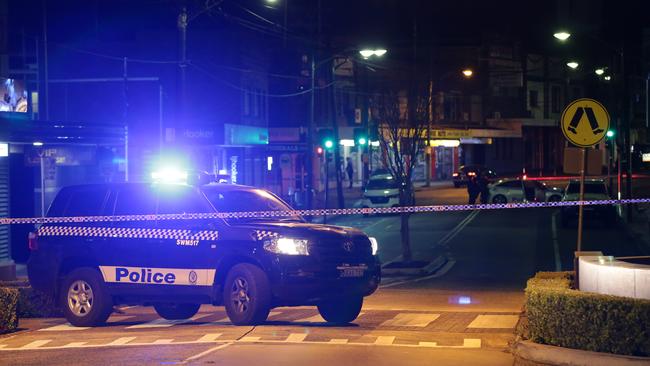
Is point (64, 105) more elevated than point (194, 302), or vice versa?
point (64, 105)

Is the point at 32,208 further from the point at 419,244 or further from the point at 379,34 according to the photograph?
the point at 379,34

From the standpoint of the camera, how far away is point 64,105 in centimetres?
4944

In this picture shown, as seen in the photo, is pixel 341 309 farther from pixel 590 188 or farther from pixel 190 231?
pixel 590 188

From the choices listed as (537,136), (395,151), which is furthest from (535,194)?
(537,136)

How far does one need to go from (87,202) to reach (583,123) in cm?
718

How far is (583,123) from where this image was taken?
1470 centimetres

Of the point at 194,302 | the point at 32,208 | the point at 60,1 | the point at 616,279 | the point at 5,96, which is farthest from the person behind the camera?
the point at 60,1

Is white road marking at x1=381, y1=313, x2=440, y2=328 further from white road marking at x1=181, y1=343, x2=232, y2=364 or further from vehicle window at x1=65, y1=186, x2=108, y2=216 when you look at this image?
vehicle window at x1=65, y1=186, x2=108, y2=216

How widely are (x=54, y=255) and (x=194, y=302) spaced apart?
2299 mm

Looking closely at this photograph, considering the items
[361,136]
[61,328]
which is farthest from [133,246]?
[361,136]

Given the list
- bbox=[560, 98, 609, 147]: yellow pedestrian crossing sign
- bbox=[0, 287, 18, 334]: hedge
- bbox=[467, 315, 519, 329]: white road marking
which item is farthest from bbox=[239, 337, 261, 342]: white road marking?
bbox=[560, 98, 609, 147]: yellow pedestrian crossing sign

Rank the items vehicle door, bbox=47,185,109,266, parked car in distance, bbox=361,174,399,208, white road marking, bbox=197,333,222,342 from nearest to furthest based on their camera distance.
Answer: white road marking, bbox=197,333,222,342, vehicle door, bbox=47,185,109,266, parked car in distance, bbox=361,174,399,208

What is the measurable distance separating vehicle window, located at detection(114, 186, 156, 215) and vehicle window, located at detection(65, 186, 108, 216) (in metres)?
0.28

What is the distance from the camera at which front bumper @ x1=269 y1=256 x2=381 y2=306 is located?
13.2 m
